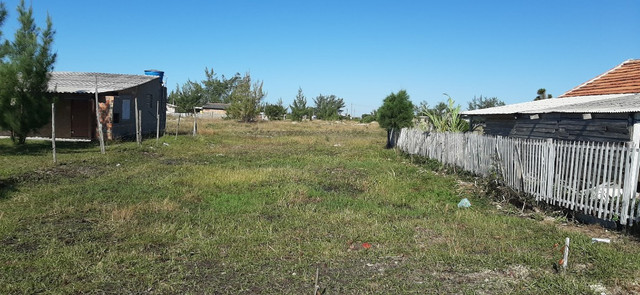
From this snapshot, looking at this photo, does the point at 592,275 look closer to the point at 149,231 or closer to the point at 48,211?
the point at 149,231

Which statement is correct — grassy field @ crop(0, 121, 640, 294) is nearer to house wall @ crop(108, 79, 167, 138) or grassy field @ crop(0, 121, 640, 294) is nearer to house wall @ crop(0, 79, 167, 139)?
house wall @ crop(0, 79, 167, 139)

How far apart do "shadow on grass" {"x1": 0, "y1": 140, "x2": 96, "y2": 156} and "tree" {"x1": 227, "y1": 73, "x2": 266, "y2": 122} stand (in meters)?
30.2

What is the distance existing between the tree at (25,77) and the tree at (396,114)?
45.2ft

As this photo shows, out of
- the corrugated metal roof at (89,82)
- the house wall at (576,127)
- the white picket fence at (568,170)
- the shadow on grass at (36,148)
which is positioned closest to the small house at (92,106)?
the corrugated metal roof at (89,82)

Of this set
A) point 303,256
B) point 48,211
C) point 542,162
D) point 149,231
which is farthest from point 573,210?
point 48,211

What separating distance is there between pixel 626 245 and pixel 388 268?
3415 mm

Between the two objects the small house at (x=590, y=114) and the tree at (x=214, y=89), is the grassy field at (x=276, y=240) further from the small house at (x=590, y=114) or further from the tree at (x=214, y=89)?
the tree at (x=214, y=89)

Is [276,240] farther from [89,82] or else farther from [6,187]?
[89,82]

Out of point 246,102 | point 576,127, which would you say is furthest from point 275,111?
point 576,127

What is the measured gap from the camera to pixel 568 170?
7.25 meters

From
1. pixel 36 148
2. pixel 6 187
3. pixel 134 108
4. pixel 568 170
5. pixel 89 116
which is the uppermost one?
pixel 134 108

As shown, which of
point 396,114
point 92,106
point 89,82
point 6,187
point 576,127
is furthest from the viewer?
point 89,82

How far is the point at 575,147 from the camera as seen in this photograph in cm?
700

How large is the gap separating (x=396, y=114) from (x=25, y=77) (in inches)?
582
